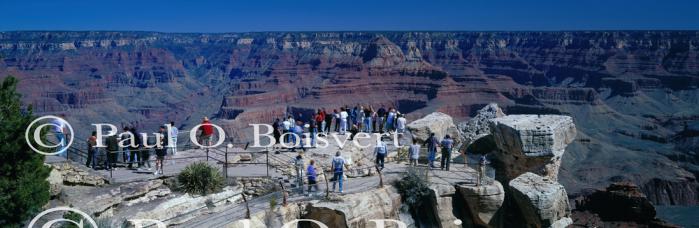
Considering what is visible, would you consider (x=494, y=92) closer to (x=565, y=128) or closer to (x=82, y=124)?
(x=82, y=124)

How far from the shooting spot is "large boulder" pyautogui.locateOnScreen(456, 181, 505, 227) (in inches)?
713

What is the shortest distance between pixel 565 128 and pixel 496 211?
544cm

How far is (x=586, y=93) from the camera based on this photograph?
13462cm

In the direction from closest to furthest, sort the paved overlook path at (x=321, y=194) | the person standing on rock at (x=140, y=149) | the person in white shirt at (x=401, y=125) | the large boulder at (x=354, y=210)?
1. the paved overlook path at (x=321, y=194)
2. the large boulder at (x=354, y=210)
3. the person standing on rock at (x=140, y=149)
4. the person in white shirt at (x=401, y=125)

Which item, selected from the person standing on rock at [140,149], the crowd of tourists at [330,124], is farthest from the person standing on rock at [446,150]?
the person standing on rock at [140,149]

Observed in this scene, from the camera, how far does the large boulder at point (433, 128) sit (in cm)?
2377

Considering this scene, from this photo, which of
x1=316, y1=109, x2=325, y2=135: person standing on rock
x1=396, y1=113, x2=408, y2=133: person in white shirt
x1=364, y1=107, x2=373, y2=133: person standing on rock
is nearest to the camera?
x1=396, y1=113, x2=408, y2=133: person in white shirt

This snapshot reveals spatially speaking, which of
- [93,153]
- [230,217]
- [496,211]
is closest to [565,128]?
[496,211]

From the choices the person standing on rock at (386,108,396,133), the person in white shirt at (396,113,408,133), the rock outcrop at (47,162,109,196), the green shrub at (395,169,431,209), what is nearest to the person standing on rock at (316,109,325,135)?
the person standing on rock at (386,108,396,133)

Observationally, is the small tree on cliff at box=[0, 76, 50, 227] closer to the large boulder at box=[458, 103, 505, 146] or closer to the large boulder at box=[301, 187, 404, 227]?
the large boulder at box=[301, 187, 404, 227]

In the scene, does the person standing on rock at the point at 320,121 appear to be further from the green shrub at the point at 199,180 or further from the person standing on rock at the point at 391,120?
the green shrub at the point at 199,180

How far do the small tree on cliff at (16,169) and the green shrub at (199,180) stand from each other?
3897mm

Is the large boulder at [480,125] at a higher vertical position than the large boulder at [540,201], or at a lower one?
higher

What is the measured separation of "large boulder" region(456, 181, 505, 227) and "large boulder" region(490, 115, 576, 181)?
2775 millimetres
